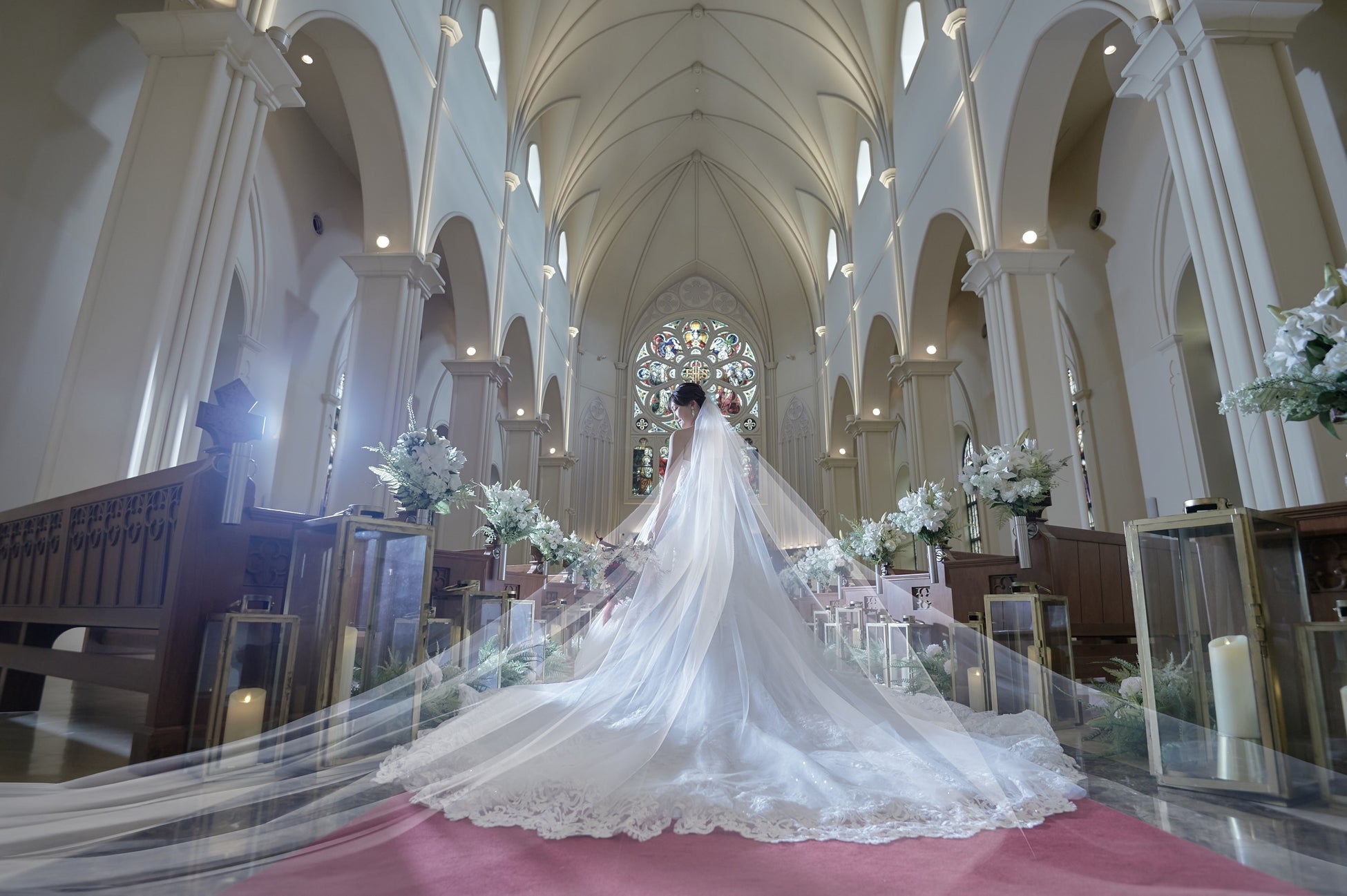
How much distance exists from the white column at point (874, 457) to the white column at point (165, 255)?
448 inches

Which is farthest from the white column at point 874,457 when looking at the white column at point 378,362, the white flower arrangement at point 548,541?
the white column at point 378,362

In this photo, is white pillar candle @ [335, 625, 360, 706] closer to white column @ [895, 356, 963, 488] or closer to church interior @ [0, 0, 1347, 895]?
church interior @ [0, 0, 1347, 895]

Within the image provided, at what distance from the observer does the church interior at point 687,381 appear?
235 centimetres

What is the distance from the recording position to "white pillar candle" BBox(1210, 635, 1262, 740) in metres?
2.29

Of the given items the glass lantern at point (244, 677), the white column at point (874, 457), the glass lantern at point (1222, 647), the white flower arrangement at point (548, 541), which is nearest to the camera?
the glass lantern at point (1222, 647)

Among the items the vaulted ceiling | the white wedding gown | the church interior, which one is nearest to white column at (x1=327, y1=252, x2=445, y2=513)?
the church interior

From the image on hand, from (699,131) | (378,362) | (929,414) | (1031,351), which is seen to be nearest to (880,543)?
(1031,351)

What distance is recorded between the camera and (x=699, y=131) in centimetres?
1756

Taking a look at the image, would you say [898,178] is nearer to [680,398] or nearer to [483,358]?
[483,358]

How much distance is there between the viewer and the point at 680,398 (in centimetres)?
422

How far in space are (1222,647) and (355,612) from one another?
10.2 ft

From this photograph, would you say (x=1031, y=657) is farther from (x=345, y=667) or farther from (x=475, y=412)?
(x=475, y=412)

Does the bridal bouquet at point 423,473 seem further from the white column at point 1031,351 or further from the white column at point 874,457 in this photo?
the white column at point 874,457

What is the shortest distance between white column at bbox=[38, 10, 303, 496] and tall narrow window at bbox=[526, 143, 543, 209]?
9.00 meters
